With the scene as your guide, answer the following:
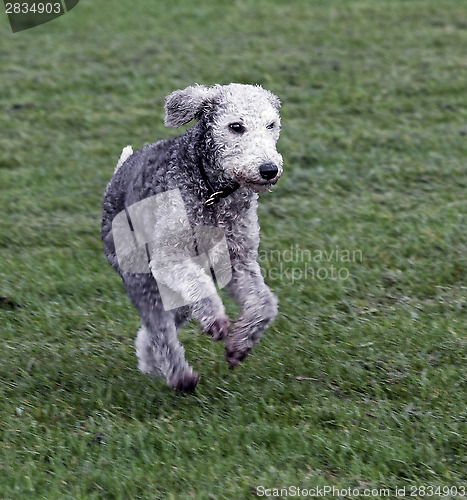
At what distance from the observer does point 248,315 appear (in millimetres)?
5004

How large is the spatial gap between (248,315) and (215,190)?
823 millimetres

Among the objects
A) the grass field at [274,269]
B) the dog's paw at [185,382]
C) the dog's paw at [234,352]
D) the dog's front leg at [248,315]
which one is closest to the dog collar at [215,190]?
the dog's front leg at [248,315]

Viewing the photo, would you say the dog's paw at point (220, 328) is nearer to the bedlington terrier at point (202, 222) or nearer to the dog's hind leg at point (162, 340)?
the bedlington terrier at point (202, 222)

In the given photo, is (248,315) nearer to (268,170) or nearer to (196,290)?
(196,290)

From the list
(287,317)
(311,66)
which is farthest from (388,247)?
(311,66)

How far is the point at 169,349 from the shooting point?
17.9ft

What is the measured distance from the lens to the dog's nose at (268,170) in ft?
15.5

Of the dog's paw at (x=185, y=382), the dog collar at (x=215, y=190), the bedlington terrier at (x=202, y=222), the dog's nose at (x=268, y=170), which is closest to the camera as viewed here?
the dog's nose at (x=268, y=170)

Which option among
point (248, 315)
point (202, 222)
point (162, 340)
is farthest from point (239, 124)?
point (162, 340)

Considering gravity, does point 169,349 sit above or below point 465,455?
above

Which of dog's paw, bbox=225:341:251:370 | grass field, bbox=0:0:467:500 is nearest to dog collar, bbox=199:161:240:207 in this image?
dog's paw, bbox=225:341:251:370

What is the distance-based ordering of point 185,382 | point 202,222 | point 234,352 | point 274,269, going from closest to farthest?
point 234,352, point 202,222, point 185,382, point 274,269

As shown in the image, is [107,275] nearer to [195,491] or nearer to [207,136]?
[207,136]

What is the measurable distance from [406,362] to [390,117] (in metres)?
6.95
